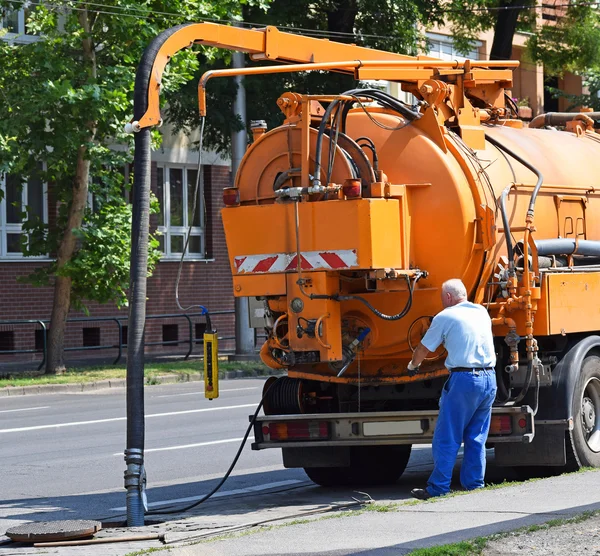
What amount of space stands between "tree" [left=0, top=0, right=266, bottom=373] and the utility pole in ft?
10.6

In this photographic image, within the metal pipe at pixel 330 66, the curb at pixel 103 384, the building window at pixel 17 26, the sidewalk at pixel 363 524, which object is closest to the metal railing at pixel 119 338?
the curb at pixel 103 384

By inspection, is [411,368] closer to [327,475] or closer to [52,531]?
[327,475]

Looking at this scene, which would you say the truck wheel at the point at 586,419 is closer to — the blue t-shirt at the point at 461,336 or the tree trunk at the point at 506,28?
the blue t-shirt at the point at 461,336

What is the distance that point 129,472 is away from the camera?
31.6 feet

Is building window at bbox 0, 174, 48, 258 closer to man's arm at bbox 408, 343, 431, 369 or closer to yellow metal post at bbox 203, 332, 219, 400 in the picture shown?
yellow metal post at bbox 203, 332, 219, 400

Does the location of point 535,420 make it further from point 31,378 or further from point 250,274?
point 31,378

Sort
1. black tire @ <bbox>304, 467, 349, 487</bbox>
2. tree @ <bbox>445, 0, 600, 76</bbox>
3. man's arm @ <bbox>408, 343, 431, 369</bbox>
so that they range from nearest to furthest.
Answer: man's arm @ <bbox>408, 343, 431, 369</bbox> < black tire @ <bbox>304, 467, 349, 487</bbox> < tree @ <bbox>445, 0, 600, 76</bbox>

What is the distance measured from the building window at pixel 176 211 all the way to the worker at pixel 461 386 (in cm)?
2235

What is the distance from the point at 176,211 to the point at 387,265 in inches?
902

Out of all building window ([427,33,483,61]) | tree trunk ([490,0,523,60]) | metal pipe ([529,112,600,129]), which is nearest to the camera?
metal pipe ([529,112,600,129])

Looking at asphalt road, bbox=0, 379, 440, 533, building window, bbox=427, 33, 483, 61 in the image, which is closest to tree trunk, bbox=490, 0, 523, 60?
building window, bbox=427, 33, 483, 61

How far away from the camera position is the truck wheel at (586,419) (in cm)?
1087

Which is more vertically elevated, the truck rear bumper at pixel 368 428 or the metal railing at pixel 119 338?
the metal railing at pixel 119 338

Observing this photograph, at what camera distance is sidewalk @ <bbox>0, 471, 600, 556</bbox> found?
25.0ft
